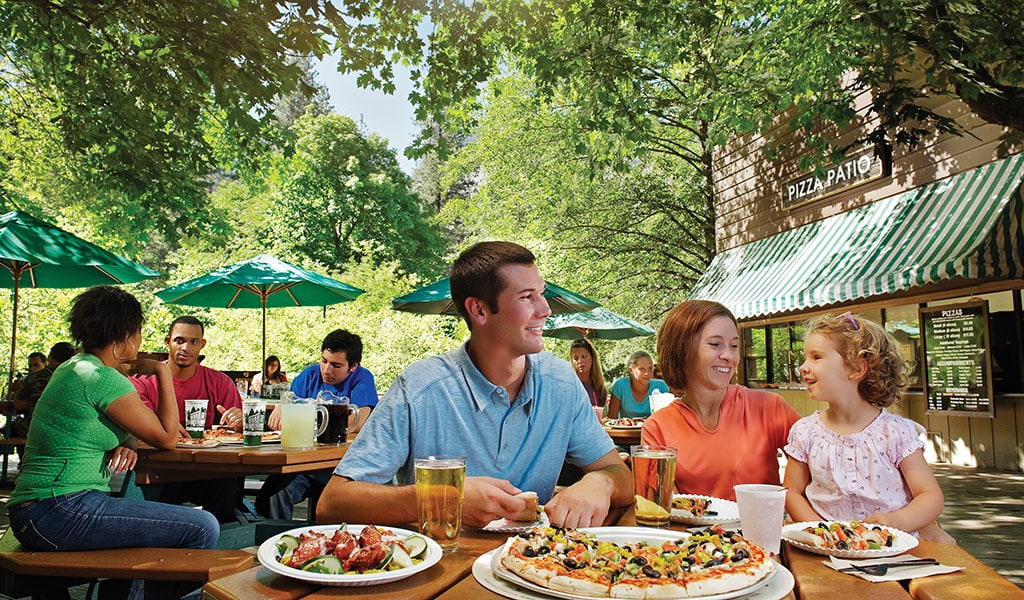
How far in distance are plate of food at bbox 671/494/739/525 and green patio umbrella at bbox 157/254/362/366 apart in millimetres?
6066

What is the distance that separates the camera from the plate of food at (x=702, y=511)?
1.84 meters

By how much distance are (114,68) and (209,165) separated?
52.9 inches

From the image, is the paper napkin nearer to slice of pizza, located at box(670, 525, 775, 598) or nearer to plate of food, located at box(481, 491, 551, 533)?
slice of pizza, located at box(670, 525, 775, 598)

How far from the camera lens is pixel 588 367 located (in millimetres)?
7773

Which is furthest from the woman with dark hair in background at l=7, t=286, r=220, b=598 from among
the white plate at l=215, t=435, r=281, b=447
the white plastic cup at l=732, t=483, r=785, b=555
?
the white plastic cup at l=732, t=483, r=785, b=555

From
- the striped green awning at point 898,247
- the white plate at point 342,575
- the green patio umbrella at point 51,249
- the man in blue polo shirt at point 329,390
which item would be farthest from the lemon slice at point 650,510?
the striped green awning at point 898,247

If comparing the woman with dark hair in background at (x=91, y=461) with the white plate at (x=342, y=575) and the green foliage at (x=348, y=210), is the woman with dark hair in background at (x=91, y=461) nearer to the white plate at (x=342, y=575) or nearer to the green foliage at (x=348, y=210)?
the white plate at (x=342, y=575)

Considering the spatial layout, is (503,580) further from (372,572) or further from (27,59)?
(27,59)

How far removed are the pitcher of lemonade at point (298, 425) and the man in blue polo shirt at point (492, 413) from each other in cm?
167

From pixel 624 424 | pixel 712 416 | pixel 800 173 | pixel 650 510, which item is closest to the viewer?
pixel 650 510

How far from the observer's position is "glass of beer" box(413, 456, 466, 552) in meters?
1.58

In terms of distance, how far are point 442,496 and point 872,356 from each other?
1771mm

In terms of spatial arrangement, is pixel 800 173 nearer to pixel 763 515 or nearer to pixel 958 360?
pixel 958 360

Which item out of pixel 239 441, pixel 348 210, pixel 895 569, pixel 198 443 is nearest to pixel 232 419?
pixel 239 441
